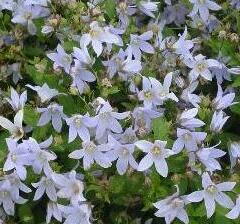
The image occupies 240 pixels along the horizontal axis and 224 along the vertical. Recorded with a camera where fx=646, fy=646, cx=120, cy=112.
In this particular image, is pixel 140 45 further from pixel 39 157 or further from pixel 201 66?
pixel 39 157

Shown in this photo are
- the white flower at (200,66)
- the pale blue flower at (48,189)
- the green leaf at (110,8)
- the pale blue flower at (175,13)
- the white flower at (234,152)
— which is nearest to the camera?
the pale blue flower at (48,189)

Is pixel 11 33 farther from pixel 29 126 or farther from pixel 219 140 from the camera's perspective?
pixel 219 140

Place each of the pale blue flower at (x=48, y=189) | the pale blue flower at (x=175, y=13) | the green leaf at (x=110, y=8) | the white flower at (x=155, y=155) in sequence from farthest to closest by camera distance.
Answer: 1. the pale blue flower at (x=175, y=13)
2. the green leaf at (x=110, y=8)
3. the pale blue flower at (x=48, y=189)
4. the white flower at (x=155, y=155)

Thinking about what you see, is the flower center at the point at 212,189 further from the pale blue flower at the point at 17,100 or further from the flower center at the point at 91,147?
the pale blue flower at the point at 17,100

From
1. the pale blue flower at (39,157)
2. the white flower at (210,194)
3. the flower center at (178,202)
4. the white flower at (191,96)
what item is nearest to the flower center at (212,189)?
the white flower at (210,194)

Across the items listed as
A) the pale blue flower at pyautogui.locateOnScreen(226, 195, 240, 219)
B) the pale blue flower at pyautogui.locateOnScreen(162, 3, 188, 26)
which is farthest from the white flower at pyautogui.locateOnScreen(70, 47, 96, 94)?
the pale blue flower at pyautogui.locateOnScreen(162, 3, 188, 26)

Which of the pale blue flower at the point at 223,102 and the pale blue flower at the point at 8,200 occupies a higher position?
the pale blue flower at the point at 223,102
